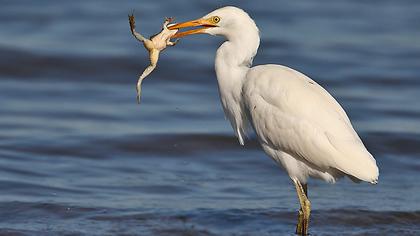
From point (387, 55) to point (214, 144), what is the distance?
18.3 feet

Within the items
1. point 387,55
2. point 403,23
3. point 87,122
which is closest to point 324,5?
point 403,23

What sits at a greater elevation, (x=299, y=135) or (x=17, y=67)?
(x=299, y=135)

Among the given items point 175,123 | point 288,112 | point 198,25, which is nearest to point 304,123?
point 288,112

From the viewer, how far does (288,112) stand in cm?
782

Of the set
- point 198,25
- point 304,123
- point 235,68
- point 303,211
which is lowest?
point 303,211

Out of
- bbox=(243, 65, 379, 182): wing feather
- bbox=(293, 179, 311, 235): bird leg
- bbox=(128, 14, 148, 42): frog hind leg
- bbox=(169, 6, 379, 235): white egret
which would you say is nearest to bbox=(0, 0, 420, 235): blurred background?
bbox=(293, 179, 311, 235): bird leg

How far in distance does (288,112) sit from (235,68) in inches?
24.8

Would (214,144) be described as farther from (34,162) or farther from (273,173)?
(34,162)

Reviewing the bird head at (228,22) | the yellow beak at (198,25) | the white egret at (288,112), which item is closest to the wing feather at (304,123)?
the white egret at (288,112)

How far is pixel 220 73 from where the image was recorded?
824cm

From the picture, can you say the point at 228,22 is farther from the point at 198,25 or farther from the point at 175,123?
the point at 175,123

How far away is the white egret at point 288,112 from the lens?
7645 mm

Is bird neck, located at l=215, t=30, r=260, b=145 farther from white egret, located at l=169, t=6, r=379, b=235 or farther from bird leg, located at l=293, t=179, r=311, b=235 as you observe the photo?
bird leg, located at l=293, t=179, r=311, b=235

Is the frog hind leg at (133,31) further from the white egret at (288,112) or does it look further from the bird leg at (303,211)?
the bird leg at (303,211)
